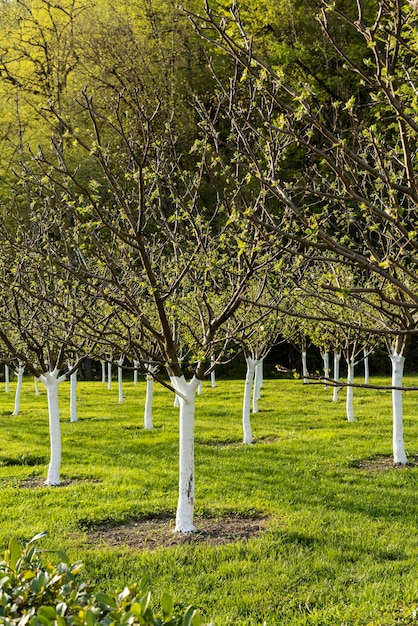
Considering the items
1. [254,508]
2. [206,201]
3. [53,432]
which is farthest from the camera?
[206,201]

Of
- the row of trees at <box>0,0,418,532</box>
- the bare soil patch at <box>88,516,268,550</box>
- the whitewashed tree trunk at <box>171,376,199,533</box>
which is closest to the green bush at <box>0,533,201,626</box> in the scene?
the row of trees at <box>0,0,418,532</box>

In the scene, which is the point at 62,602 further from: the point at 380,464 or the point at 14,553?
the point at 380,464

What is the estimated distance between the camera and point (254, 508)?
8.05 m

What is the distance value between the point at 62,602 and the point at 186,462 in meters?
4.65

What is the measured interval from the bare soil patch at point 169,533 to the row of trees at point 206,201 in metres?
0.38

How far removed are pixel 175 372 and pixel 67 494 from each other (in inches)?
126

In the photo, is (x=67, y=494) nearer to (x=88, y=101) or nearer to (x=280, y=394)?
(x=88, y=101)

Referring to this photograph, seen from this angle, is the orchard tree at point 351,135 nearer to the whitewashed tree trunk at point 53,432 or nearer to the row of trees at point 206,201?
the row of trees at point 206,201

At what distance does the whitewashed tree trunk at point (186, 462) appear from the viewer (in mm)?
6969

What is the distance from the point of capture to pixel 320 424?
1493 centimetres

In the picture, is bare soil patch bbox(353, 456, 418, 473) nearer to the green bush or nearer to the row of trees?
the row of trees

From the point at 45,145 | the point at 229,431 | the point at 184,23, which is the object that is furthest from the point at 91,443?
the point at 184,23

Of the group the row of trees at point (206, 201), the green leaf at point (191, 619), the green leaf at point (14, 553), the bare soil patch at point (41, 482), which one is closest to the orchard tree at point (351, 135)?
the row of trees at point (206, 201)

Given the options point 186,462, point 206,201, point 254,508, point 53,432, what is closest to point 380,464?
point 254,508
